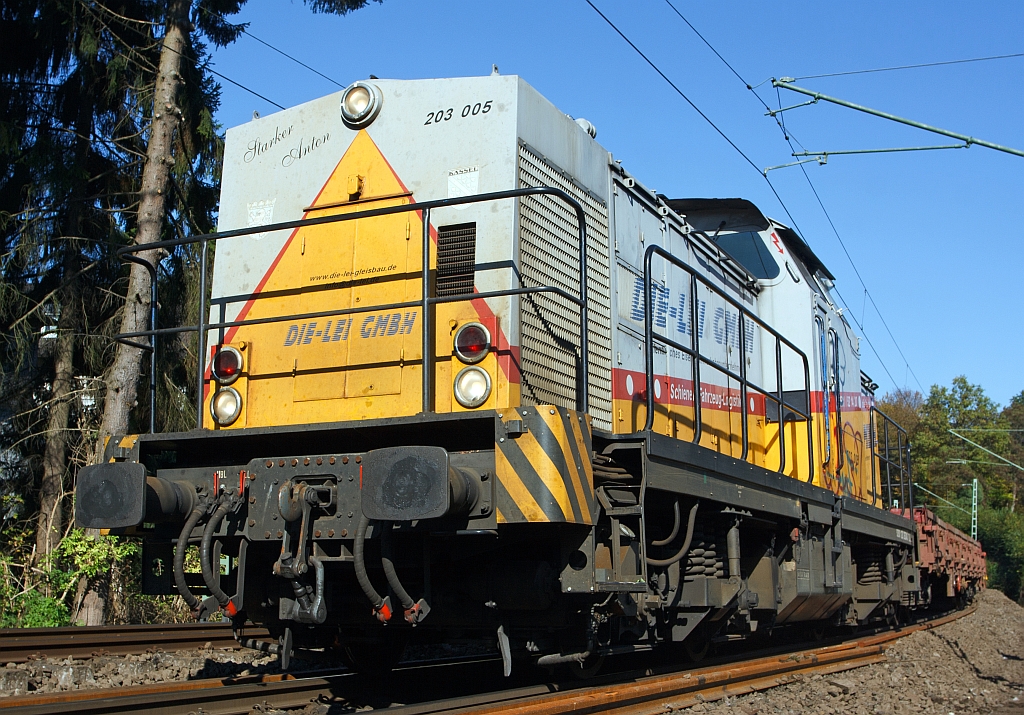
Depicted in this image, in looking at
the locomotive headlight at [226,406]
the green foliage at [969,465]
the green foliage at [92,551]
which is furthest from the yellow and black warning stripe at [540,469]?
the green foliage at [969,465]

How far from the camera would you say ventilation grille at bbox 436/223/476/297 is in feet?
16.5

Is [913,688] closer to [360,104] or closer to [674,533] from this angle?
[674,533]

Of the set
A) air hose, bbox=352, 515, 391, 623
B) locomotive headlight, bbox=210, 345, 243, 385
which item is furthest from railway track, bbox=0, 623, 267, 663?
air hose, bbox=352, 515, 391, 623

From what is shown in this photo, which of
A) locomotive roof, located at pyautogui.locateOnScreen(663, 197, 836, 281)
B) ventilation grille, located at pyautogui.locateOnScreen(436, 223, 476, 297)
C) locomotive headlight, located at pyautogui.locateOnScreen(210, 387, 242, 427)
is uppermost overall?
locomotive roof, located at pyautogui.locateOnScreen(663, 197, 836, 281)

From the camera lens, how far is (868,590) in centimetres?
1034

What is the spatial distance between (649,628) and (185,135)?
10.9 m

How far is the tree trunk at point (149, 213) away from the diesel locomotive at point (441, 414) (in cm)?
578

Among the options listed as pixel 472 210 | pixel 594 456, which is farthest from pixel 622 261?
pixel 594 456

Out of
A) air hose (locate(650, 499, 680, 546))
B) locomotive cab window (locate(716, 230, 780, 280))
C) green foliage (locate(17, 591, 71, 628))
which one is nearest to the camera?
air hose (locate(650, 499, 680, 546))

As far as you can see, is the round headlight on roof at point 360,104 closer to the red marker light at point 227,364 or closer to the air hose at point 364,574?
the red marker light at point 227,364

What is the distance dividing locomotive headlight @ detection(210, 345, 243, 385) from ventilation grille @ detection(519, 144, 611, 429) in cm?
176

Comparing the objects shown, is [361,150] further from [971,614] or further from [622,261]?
[971,614]

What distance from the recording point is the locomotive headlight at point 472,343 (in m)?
4.85

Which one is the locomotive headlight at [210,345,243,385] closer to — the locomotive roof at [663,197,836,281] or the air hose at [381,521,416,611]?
the air hose at [381,521,416,611]
